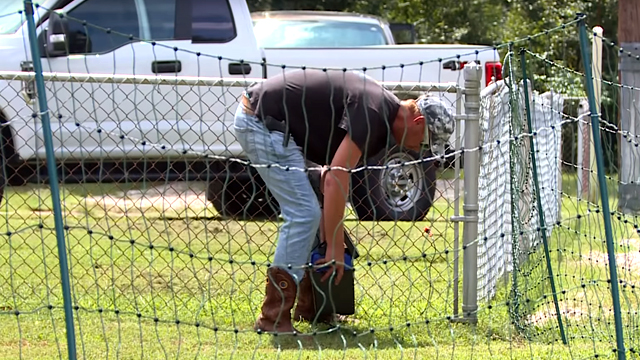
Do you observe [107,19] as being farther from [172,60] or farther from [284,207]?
[284,207]

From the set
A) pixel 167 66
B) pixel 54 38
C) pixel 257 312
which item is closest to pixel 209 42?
pixel 167 66

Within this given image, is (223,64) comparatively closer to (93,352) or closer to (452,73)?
(452,73)

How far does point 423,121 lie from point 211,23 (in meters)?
4.77

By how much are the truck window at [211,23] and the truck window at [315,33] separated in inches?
20.1

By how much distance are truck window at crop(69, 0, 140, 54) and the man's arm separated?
4.51m

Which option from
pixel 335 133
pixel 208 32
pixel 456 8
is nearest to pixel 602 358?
pixel 335 133

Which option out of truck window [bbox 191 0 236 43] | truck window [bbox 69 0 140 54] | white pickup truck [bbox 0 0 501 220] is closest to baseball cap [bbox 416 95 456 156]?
white pickup truck [bbox 0 0 501 220]

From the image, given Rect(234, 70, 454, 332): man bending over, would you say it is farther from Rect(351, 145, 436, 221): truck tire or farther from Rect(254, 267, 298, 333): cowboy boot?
Rect(351, 145, 436, 221): truck tire

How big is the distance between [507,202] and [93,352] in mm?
2891

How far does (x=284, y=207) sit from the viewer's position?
4758 mm

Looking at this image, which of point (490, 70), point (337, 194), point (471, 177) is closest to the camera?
point (337, 194)

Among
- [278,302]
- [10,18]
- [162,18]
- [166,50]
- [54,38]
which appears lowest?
[278,302]

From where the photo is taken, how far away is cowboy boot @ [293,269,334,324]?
17.4ft

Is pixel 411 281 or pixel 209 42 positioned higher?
pixel 209 42
